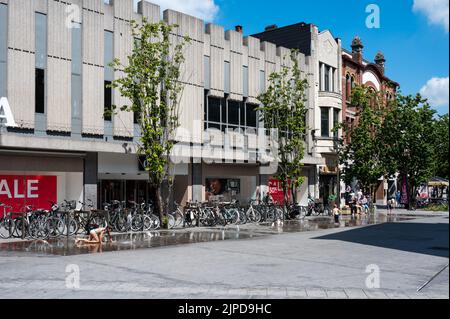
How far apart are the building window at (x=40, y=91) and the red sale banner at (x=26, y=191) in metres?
2.97

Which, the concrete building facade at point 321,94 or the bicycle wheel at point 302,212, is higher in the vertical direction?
the concrete building facade at point 321,94

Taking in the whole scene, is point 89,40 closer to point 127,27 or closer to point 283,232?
point 127,27

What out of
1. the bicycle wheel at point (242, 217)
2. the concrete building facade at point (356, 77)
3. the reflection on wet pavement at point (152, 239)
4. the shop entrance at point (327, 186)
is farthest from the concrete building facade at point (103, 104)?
the concrete building facade at point (356, 77)

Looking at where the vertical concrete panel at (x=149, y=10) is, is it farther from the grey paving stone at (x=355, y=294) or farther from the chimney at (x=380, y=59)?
the chimney at (x=380, y=59)

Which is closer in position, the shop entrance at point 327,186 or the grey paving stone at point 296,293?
the grey paving stone at point 296,293

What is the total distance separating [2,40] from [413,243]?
16916 millimetres

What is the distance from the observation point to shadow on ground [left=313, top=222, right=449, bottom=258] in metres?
15.2

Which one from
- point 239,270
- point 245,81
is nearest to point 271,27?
point 245,81

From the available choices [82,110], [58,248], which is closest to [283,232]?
[58,248]

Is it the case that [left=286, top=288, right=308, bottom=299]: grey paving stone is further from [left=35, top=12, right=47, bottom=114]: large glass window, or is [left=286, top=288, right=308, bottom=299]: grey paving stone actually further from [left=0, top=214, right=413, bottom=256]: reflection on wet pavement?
[left=35, top=12, right=47, bottom=114]: large glass window

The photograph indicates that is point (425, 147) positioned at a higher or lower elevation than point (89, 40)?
lower

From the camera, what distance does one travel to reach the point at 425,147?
136 ft

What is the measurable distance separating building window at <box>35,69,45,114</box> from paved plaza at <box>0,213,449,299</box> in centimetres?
820

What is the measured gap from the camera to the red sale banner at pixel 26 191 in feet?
73.0
